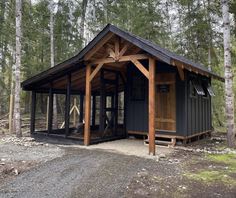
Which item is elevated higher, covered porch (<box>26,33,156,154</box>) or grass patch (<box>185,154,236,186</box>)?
covered porch (<box>26,33,156,154</box>)

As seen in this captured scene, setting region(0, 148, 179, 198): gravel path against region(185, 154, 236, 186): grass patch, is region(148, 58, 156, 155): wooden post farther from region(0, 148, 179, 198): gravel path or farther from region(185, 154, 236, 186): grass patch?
region(185, 154, 236, 186): grass patch

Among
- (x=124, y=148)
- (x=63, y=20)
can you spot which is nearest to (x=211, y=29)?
(x=124, y=148)

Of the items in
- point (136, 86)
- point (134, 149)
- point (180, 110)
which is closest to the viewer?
point (134, 149)

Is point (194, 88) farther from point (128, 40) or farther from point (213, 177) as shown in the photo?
point (213, 177)

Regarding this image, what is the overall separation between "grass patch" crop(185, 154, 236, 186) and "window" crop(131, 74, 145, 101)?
3789 mm

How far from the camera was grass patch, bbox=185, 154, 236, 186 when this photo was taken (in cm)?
470

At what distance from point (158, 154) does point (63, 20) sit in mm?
14638

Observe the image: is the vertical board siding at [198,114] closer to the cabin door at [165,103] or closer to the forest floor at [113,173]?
the cabin door at [165,103]

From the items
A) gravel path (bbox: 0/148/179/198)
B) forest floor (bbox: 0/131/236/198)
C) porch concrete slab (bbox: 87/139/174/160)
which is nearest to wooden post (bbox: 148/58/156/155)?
porch concrete slab (bbox: 87/139/174/160)

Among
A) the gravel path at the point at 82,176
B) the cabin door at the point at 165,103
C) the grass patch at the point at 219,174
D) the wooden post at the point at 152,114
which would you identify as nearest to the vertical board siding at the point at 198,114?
the cabin door at the point at 165,103

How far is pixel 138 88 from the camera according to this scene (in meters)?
9.71

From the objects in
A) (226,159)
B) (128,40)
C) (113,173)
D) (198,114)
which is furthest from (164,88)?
(113,173)

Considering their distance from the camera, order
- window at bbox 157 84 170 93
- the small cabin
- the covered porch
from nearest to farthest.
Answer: the covered porch, the small cabin, window at bbox 157 84 170 93

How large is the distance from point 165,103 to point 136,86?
1376 millimetres
